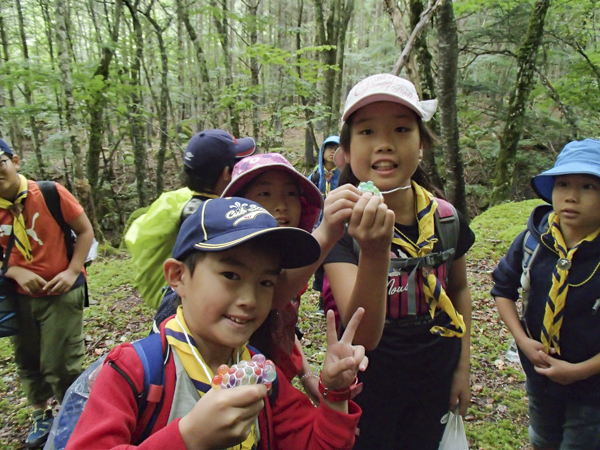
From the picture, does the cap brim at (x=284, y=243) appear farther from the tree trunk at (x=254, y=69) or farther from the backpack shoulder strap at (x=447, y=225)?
the tree trunk at (x=254, y=69)

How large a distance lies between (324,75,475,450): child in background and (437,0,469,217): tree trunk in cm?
454

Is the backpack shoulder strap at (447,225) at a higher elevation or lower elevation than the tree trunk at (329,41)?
lower

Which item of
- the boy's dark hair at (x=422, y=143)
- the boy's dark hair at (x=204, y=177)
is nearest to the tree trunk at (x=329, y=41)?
the boy's dark hair at (x=204, y=177)

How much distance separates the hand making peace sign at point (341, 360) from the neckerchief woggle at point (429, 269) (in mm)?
516

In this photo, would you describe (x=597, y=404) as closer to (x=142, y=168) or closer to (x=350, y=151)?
(x=350, y=151)

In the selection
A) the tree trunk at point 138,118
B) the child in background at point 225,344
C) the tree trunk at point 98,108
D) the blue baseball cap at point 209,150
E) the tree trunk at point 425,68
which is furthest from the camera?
the tree trunk at point 138,118

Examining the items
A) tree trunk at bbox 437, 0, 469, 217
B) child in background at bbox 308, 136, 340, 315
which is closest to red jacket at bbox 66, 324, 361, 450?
child in background at bbox 308, 136, 340, 315

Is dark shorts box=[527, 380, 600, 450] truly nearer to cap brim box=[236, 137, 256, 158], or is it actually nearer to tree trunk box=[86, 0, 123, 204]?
cap brim box=[236, 137, 256, 158]

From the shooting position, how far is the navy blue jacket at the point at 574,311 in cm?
204

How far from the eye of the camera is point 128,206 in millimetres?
14664

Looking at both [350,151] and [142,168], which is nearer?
[350,151]

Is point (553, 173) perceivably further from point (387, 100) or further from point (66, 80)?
point (66, 80)

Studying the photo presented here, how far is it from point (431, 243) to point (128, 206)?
14945 millimetres

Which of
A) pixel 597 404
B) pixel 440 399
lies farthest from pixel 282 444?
pixel 597 404
